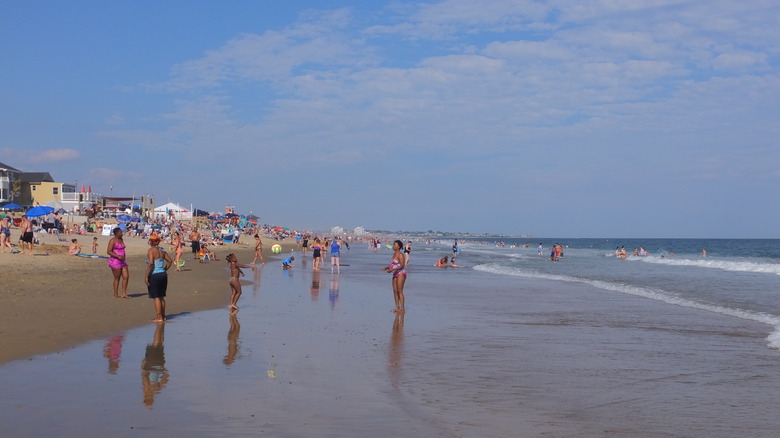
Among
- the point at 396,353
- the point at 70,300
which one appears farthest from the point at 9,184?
the point at 396,353

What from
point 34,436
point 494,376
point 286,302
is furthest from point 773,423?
point 286,302

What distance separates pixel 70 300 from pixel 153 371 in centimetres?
669

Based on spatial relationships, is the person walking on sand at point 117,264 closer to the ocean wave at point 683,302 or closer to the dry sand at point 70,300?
the dry sand at point 70,300

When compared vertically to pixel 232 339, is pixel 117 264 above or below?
above

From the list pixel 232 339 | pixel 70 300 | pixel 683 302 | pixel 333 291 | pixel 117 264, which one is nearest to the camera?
pixel 232 339

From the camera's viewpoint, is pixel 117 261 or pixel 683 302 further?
pixel 683 302

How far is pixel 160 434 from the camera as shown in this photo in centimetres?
551

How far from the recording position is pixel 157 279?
39.0 feet

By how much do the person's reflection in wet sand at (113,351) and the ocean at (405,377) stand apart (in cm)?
3

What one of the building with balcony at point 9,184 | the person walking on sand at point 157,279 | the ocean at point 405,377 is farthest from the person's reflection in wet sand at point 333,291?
the building with balcony at point 9,184

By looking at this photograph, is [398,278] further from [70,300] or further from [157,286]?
[70,300]

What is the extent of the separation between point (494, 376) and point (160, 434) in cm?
435

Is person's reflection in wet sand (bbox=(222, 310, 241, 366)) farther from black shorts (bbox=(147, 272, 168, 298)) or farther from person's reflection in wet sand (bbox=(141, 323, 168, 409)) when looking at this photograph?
black shorts (bbox=(147, 272, 168, 298))


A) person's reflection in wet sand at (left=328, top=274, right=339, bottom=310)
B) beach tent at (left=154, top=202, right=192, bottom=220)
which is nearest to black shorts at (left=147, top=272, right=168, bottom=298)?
person's reflection in wet sand at (left=328, top=274, right=339, bottom=310)
